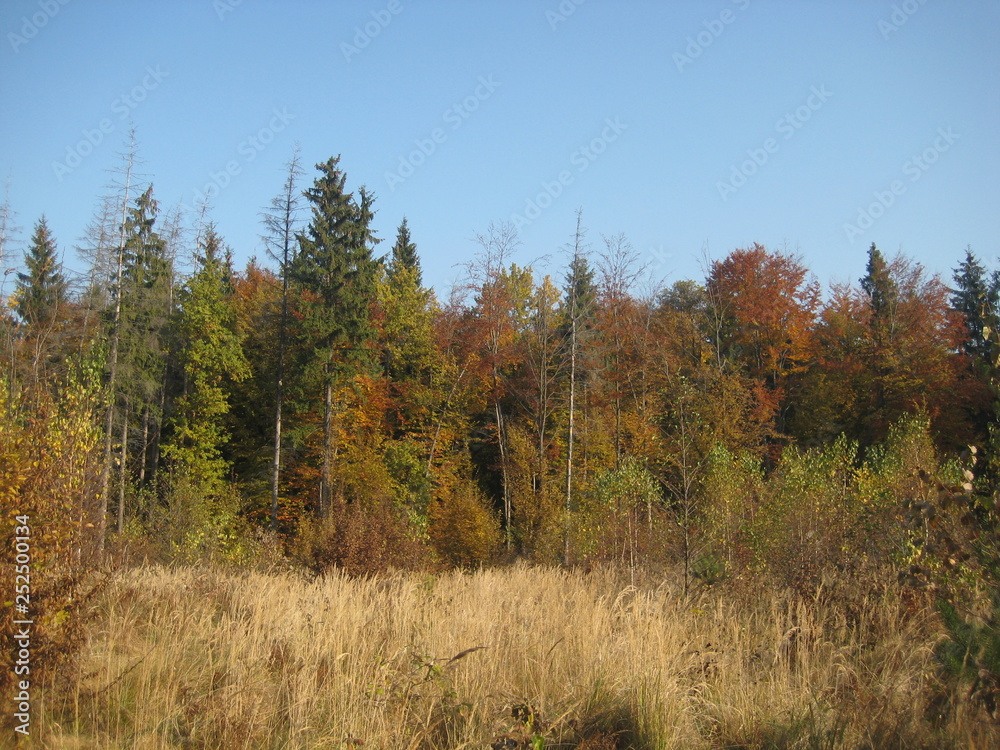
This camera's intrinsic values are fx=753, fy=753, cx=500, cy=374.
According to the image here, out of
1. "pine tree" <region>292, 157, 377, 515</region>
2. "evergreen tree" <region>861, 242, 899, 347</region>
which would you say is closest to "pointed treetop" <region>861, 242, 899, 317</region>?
"evergreen tree" <region>861, 242, 899, 347</region>

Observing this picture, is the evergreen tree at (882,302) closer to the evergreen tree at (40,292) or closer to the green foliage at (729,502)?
the green foliage at (729,502)

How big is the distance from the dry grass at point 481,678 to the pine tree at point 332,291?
23498 mm

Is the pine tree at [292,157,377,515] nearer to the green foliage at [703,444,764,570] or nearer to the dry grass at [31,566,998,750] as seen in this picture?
the green foliage at [703,444,764,570]

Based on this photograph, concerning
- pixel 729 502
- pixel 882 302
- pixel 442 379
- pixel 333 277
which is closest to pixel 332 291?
pixel 333 277

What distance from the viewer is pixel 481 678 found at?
17.6 ft

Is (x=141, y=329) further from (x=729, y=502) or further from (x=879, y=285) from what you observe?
(x=879, y=285)

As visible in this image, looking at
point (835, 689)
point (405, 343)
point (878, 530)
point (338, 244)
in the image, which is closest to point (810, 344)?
point (405, 343)

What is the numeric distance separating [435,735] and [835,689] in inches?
113

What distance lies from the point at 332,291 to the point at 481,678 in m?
27.3

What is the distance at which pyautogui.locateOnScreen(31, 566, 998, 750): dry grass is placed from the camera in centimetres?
469

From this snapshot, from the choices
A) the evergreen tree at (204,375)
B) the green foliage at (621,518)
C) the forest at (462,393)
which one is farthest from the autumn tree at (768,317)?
the evergreen tree at (204,375)

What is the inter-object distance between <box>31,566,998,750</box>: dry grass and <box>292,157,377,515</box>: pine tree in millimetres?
23498

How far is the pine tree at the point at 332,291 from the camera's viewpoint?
100 feet

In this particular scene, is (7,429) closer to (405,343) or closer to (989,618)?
(989,618)
